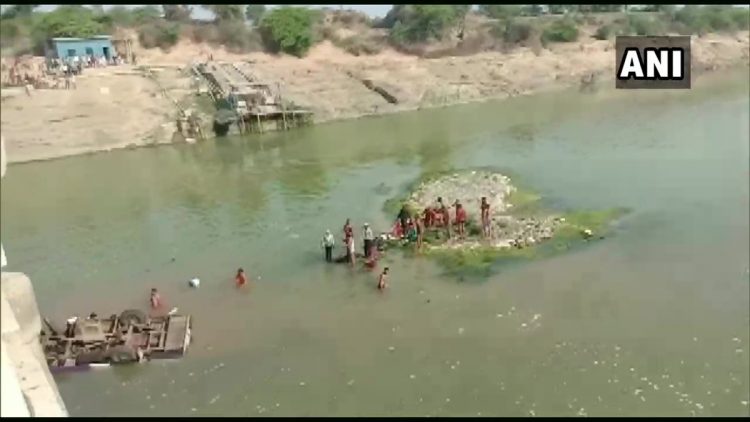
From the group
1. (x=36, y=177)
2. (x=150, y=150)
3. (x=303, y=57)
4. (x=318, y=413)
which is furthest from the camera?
(x=303, y=57)

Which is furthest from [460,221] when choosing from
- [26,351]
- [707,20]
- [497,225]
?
[707,20]

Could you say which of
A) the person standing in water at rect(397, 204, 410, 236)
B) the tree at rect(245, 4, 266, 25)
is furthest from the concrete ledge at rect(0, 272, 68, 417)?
the tree at rect(245, 4, 266, 25)

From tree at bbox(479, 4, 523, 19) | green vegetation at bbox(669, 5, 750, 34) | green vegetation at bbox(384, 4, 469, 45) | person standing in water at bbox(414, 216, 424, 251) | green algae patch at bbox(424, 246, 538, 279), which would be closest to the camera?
green algae patch at bbox(424, 246, 538, 279)

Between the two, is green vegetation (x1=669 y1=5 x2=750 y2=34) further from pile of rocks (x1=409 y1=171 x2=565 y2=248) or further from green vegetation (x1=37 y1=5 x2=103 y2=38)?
pile of rocks (x1=409 y1=171 x2=565 y2=248)

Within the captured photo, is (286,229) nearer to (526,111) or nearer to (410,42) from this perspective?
(526,111)

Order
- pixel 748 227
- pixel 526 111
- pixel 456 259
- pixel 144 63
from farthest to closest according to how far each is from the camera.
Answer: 1. pixel 144 63
2. pixel 526 111
3. pixel 748 227
4. pixel 456 259

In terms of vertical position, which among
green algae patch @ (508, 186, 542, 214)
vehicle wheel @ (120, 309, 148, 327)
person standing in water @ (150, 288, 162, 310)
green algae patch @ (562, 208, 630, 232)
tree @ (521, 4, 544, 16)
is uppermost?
tree @ (521, 4, 544, 16)

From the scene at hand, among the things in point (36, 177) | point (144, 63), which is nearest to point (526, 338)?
point (36, 177)

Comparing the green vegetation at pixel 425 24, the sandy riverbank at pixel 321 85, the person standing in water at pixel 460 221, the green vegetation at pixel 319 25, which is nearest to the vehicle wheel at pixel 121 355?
→ the person standing in water at pixel 460 221
